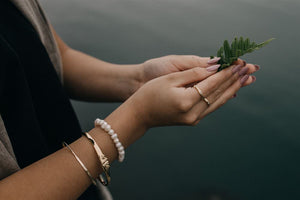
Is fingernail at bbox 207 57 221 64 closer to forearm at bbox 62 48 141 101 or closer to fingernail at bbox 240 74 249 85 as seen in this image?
fingernail at bbox 240 74 249 85

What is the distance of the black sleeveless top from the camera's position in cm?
81

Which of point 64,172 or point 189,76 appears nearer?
point 64,172

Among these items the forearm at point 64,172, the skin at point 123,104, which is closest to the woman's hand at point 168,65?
the skin at point 123,104

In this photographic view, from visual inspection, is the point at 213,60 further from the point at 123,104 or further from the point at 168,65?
the point at 123,104

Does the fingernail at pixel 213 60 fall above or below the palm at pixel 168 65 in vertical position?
above

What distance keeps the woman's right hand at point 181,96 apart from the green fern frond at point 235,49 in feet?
0.12

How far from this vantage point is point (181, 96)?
911mm

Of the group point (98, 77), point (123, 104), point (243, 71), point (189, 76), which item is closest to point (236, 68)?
point (243, 71)

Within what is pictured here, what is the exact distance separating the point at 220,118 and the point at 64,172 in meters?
1.17

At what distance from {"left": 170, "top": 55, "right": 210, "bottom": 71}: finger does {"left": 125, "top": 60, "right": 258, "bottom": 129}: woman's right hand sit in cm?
12

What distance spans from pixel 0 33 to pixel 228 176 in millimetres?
1303

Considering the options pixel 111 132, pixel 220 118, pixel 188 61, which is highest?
pixel 188 61

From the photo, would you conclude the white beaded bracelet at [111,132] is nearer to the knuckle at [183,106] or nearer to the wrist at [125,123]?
the wrist at [125,123]

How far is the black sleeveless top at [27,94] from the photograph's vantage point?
2.66 ft
